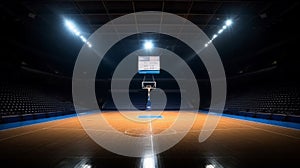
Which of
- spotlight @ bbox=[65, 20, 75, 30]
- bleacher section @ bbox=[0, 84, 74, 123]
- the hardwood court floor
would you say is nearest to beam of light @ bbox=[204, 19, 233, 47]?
the hardwood court floor

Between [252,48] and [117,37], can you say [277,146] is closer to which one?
[117,37]

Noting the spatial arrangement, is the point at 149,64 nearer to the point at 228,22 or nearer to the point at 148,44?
the point at 148,44

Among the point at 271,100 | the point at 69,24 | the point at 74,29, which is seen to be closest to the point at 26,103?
the point at 74,29

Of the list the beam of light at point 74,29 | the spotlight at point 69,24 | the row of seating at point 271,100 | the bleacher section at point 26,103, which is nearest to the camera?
the bleacher section at point 26,103

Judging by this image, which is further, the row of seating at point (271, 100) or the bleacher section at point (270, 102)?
the row of seating at point (271, 100)

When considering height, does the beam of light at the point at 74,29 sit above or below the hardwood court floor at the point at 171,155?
above

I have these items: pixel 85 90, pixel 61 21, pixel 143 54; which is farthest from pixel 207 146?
pixel 85 90

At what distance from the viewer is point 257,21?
25.3 ft

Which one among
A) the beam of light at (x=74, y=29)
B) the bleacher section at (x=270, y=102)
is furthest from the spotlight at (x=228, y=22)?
the beam of light at (x=74, y=29)

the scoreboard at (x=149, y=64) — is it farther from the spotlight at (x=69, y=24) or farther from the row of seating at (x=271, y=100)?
the row of seating at (x=271, y=100)

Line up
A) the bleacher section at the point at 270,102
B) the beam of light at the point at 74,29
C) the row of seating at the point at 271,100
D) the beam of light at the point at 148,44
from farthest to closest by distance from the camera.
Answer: the beam of light at the point at 148,44 < the row of seating at the point at 271,100 < the beam of light at the point at 74,29 < the bleacher section at the point at 270,102

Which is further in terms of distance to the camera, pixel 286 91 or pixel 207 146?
pixel 286 91

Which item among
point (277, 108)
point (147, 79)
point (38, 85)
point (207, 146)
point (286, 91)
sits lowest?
point (207, 146)

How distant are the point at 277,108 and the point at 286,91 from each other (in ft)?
7.03
